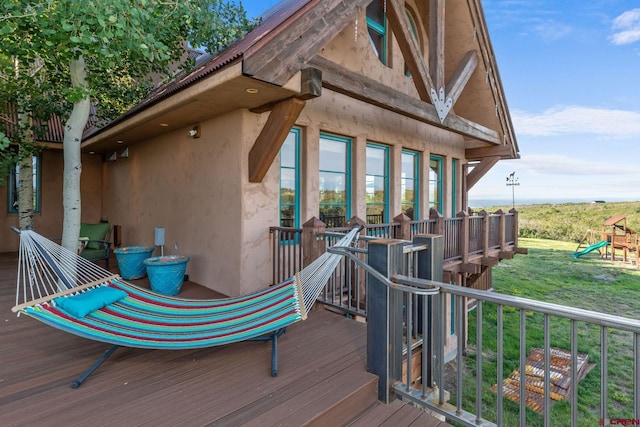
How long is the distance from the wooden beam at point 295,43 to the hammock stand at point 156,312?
169cm

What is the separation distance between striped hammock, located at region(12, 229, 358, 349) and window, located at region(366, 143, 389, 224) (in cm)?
311

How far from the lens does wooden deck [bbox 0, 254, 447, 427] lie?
1.93 metres

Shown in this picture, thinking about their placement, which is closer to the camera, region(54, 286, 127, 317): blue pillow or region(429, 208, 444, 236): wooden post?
region(54, 286, 127, 317): blue pillow

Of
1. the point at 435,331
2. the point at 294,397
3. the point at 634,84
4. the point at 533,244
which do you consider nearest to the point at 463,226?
the point at 435,331

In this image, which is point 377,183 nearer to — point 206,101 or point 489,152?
point 206,101

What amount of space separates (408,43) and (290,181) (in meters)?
2.58

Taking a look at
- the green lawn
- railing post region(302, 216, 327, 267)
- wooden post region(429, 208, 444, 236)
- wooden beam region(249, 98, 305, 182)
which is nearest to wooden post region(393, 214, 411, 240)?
wooden post region(429, 208, 444, 236)

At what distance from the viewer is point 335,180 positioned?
5562 mm

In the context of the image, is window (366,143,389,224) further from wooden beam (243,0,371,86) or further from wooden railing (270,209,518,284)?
wooden beam (243,0,371,86)

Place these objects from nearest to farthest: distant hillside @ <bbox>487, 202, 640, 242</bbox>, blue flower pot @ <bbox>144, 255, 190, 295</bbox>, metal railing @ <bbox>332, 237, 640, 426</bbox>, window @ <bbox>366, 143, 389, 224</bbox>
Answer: metal railing @ <bbox>332, 237, 640, 426</bbox> → blue flower pot @ <bbox>144, 255, 190, 295</bbox> → window @ <bbox>366, 143, 389, 224</bbox> → distant hillside @ <bbox>487, 202, 640, 242</bbox>

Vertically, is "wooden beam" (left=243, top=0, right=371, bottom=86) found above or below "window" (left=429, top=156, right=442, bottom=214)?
above

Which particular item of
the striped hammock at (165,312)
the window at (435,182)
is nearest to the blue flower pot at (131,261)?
the striped hammock at (165,312)

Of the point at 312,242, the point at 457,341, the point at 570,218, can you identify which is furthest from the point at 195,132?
the point at 570,218

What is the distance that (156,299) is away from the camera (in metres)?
2.99
